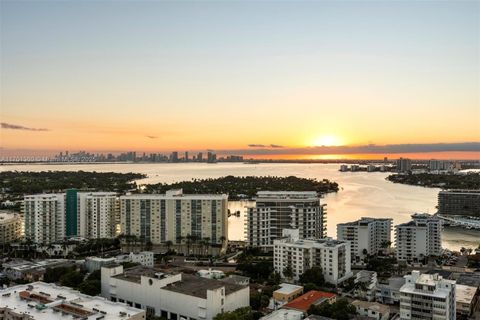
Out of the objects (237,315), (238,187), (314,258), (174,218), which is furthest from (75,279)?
(238,187)

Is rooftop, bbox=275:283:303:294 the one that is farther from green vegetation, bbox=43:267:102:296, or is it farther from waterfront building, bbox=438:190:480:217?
waterfront building, bbox=438:190:480:217

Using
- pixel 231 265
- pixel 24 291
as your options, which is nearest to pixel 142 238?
pixel 231 265

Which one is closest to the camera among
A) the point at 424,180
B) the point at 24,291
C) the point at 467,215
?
the point at 24,291

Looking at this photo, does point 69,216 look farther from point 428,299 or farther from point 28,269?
point 428,299

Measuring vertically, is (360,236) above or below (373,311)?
above

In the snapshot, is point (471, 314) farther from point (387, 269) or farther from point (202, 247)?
point (202, 247)

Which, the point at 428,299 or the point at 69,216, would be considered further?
the point at 69,216
